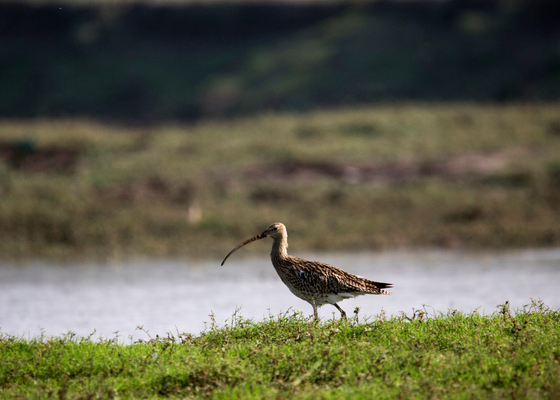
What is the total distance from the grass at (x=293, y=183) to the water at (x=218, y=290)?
1.70 metres

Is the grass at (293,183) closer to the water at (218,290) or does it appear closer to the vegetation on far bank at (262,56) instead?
the water at (218,290)

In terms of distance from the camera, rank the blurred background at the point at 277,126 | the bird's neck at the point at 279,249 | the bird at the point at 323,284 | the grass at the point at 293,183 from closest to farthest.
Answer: the bird at the point at 323,284
the bird's neck at the point at 279,249
the grass at the point at 293,183
the blurred background at the point at 277,126

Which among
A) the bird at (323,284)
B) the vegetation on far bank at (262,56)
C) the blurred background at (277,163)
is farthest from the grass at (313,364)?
the vegetation on far bank at (262,56)

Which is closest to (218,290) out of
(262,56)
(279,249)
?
(279,249)

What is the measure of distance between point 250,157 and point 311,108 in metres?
17.9

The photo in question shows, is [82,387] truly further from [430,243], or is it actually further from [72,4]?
[72,4]

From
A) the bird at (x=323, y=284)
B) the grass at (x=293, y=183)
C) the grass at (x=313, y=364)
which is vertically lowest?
the grass at (x=313, y=364)

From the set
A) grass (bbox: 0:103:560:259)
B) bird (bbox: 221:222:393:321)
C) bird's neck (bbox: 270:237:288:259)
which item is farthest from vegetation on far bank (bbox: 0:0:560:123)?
bird (bbox: 221:222:393:321)

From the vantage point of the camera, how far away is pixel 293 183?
968 inches

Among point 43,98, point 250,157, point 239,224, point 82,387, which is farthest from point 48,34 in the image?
point 82,387

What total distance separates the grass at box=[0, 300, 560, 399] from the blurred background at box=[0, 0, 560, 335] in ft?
11.0

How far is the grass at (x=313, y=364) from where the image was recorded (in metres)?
6.06

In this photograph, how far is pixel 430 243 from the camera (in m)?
19.0

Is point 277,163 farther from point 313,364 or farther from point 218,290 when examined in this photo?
point 313,364
